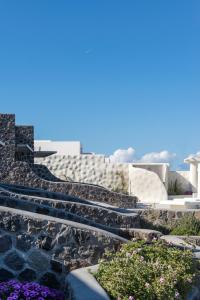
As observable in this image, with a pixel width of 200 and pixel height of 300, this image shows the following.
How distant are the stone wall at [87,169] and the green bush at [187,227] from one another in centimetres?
1402

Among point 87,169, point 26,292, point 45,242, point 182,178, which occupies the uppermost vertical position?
point 87,169

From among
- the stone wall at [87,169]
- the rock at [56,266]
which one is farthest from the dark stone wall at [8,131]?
the rock at [56,266]

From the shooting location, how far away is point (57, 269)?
600cm

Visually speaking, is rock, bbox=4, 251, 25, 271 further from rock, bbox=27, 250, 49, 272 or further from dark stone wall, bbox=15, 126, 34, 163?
dark stone wall, bbox=15, 126, 34, 163

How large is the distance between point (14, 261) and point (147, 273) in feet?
4.96

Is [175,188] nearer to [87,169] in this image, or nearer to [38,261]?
[87,169]

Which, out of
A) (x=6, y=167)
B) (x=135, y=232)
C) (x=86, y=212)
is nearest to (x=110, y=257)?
(x=135, y=232)

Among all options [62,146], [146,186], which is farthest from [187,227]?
[62,146]

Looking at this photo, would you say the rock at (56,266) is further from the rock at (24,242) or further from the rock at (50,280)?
the rock at (24,242)

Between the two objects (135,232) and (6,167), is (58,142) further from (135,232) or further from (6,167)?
(135,232)

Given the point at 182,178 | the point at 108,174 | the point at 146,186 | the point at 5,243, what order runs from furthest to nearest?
the point at 182,178, the point at 108,174, the point at 146,186, the point at 5,243

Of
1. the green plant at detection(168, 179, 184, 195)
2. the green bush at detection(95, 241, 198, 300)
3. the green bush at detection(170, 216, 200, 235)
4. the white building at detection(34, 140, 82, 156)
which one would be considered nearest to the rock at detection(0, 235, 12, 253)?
the green bush at detection(95, 241, 198, 300)

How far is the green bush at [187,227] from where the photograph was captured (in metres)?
11.0

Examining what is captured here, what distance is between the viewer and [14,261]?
5820mm
